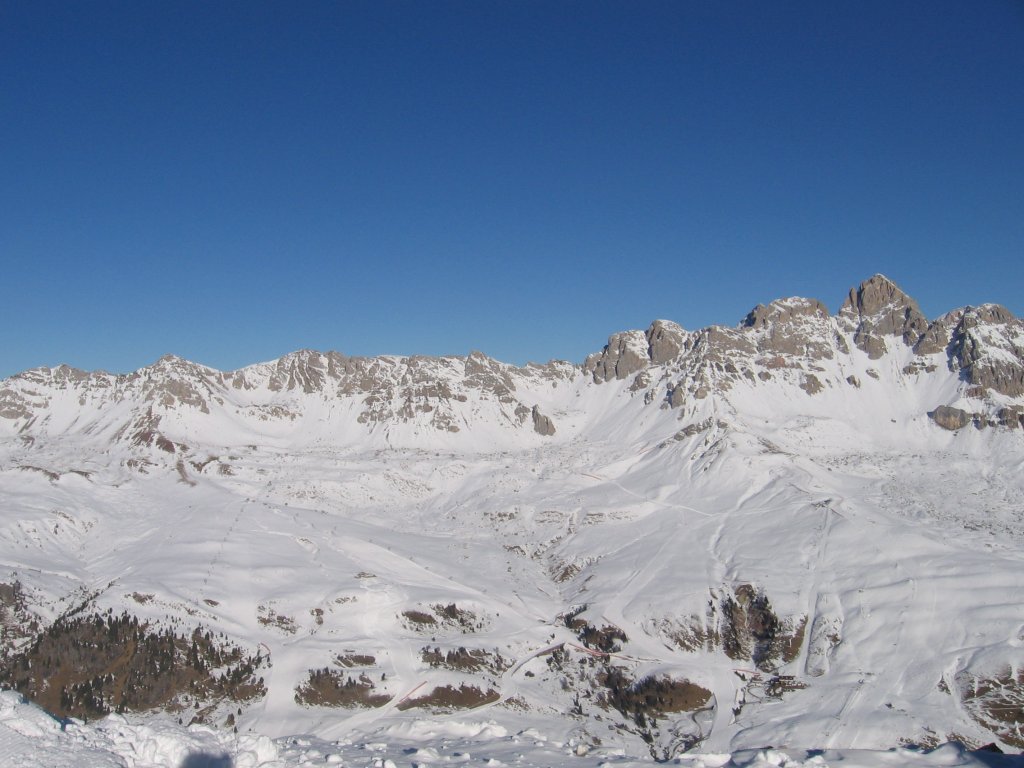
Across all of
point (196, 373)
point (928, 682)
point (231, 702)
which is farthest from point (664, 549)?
point (196, 373)

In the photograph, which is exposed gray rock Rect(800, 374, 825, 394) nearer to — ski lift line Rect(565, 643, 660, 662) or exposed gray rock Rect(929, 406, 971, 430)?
exposed gray rock Rect(929, 406, 971, 430)

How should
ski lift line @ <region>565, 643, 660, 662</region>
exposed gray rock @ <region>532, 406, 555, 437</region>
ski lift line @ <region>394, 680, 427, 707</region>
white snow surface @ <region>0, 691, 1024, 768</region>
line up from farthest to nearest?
exposed gray rock @ <region>532, 406, 555, 437</region> → ski lift line @ <region>565, 643, 660, 662</region> → ski lift line @ <region>394, 680, 427, 707</region> → white snow surface @ <region>0, 691, 1024, 768</region>

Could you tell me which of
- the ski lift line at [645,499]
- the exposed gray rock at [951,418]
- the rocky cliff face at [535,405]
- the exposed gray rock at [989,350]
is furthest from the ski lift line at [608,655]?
the exposed gray rock at [989,350]

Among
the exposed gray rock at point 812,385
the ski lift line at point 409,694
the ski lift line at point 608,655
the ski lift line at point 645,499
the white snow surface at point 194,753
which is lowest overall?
the ski lift line at point 409,694

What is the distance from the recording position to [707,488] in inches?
4938

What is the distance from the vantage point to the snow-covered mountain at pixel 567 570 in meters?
63.8

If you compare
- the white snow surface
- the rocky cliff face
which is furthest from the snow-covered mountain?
the white snow surface

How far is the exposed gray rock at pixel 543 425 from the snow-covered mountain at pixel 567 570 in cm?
1550

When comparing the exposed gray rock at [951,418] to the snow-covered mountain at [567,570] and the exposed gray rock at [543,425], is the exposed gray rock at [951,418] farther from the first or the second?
the exposed gray rock at [543,425]

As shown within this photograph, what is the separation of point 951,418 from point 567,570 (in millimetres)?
116798

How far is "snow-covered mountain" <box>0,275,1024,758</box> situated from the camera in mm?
63844

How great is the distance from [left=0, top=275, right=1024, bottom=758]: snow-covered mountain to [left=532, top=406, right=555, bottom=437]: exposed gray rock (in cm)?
1550

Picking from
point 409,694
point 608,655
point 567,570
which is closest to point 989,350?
point 567,570

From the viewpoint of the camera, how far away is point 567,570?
101 metres
